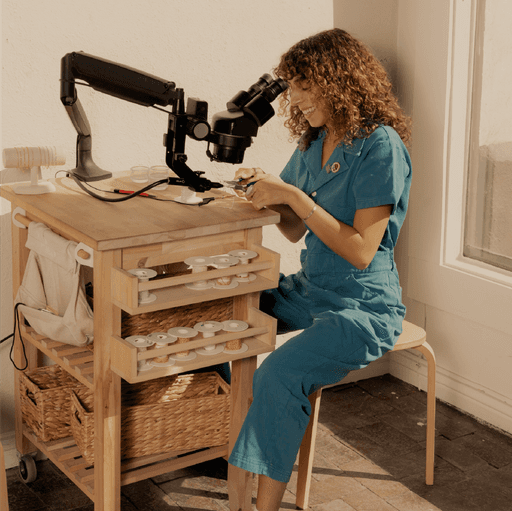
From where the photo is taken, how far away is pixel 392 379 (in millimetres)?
3074

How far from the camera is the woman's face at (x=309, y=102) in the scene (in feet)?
6.82

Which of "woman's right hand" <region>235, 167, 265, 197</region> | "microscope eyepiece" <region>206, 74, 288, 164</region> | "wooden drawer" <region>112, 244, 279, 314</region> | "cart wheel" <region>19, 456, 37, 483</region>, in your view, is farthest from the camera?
"cart wheel" <region>19, 456, 37, 483</region>

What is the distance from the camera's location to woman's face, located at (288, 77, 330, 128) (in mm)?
2080

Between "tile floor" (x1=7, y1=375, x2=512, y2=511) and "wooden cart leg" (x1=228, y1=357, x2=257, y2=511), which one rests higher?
"wooden cart leg" (x1=228, y1=357, x2=257, y2=511)

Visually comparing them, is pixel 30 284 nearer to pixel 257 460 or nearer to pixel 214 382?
pixel 214 382

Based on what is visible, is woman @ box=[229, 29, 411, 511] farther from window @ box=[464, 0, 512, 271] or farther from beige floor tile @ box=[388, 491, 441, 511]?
window @ box=[464, 0, 512, 271]

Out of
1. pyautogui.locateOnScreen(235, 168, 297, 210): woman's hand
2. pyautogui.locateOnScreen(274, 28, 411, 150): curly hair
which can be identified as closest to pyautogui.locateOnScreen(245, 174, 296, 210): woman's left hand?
pyautogui.locateOnScreen(235, 168, 297, 210): woman's hand

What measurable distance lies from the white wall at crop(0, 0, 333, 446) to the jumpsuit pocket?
0.67 metres

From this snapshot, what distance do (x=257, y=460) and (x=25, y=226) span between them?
88 centimetres

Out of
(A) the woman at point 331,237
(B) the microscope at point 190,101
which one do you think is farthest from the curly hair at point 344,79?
(B) the microscope at point 190,101

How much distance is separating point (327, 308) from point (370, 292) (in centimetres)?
13

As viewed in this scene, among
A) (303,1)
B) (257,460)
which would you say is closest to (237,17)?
(303,1)

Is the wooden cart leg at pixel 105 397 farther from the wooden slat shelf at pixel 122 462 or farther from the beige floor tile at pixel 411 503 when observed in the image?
the beige floor tile at pixel 411 503

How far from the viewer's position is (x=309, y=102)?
2094 millimetres
